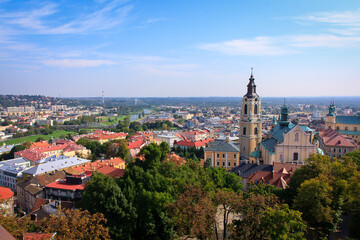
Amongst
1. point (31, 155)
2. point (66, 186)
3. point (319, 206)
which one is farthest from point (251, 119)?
point (31, 155)

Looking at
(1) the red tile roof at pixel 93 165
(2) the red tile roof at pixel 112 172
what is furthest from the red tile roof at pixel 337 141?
(1) the red tile roof at pixel 93 165

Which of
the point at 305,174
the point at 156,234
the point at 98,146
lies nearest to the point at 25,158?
the point at 98,146

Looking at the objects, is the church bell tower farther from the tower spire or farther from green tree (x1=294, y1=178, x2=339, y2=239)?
green tree (x1=294, y1=178, x2=339, y2=239)

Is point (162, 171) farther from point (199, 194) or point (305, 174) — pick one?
point (305, 174)

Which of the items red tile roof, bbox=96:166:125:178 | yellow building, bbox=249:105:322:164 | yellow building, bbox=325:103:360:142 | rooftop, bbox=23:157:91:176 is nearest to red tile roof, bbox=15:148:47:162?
rooftop, bbox=23:157:91:176

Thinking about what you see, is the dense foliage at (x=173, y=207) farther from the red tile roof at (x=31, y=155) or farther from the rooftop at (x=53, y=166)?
the red tile roof at (x=31, y=155)

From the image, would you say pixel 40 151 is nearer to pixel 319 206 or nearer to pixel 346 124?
pixel 319 206

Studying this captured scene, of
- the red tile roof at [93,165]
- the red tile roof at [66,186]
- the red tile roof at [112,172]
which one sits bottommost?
the red tile roof at [93,165]
